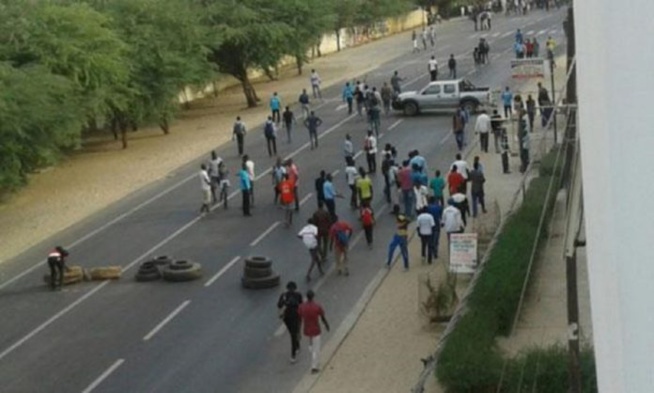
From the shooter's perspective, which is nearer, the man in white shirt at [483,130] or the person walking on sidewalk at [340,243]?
the person walking on sidewalk at [340,243]

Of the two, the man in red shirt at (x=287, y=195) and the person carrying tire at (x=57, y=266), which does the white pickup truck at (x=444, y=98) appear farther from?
the person carrying tire at (x=57, y=266)

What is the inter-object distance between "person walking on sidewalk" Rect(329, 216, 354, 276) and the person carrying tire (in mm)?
4821

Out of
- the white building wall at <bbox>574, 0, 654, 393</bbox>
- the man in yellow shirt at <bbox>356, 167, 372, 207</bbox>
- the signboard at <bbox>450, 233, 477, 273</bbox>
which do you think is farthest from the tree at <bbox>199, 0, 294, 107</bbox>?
the white building wall at <bbox>574, 0, 654, 393</bbox>

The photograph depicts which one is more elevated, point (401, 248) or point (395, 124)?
point (401, 248)

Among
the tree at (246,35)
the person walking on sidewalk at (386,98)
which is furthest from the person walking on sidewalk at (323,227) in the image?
the tree at (246,35)

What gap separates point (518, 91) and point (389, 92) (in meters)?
4.57

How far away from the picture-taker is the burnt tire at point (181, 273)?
73.5 feet

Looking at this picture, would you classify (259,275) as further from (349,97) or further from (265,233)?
(349,97)

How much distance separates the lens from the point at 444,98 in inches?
1645

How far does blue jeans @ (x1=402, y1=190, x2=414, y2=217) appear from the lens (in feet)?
84.2

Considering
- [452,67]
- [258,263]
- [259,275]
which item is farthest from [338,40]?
[259,275]

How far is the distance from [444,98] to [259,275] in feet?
70.4

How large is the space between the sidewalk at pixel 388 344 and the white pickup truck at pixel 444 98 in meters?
18.8

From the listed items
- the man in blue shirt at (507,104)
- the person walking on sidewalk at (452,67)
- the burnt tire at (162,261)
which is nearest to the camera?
the burnt tire at (162,261)
